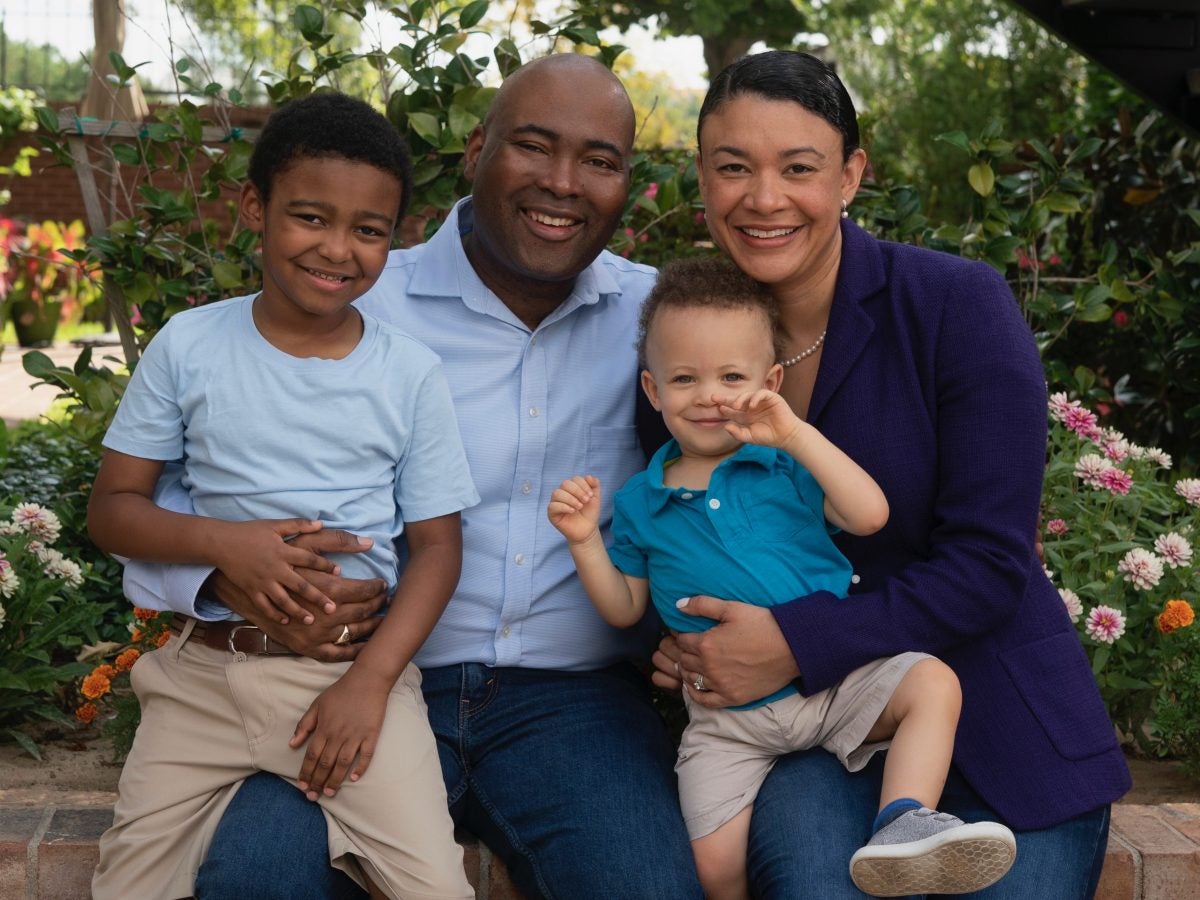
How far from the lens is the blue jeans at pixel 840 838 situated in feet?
7.26

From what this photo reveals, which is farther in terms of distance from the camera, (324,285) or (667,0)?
(667,0)

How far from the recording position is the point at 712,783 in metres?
2.41

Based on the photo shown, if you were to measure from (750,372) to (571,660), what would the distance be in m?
0.72

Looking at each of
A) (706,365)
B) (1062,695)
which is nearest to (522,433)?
(706,365)

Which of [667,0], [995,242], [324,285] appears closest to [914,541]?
[324,285]

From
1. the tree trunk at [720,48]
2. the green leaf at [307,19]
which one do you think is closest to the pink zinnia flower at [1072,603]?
the green leaf at [307,19]

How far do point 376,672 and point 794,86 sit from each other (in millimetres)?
1303

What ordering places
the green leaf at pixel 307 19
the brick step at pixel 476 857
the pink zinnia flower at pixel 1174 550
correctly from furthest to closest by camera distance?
1. the green leaf at pixel 307 19
2. the pink zinnia flower at pixel 1174 550
3. the brick step at pixel 476 857

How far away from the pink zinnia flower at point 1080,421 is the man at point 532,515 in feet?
4.35

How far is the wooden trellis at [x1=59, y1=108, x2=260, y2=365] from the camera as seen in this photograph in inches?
157

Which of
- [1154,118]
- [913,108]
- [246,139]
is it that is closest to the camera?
[246,139]

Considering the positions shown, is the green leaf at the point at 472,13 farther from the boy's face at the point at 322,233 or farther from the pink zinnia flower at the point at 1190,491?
the pink zinnia flower at the point at 1190,491

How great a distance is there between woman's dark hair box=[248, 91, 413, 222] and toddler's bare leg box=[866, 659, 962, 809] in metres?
1.29

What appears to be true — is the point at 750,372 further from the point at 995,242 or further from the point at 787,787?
the point at 995,242
